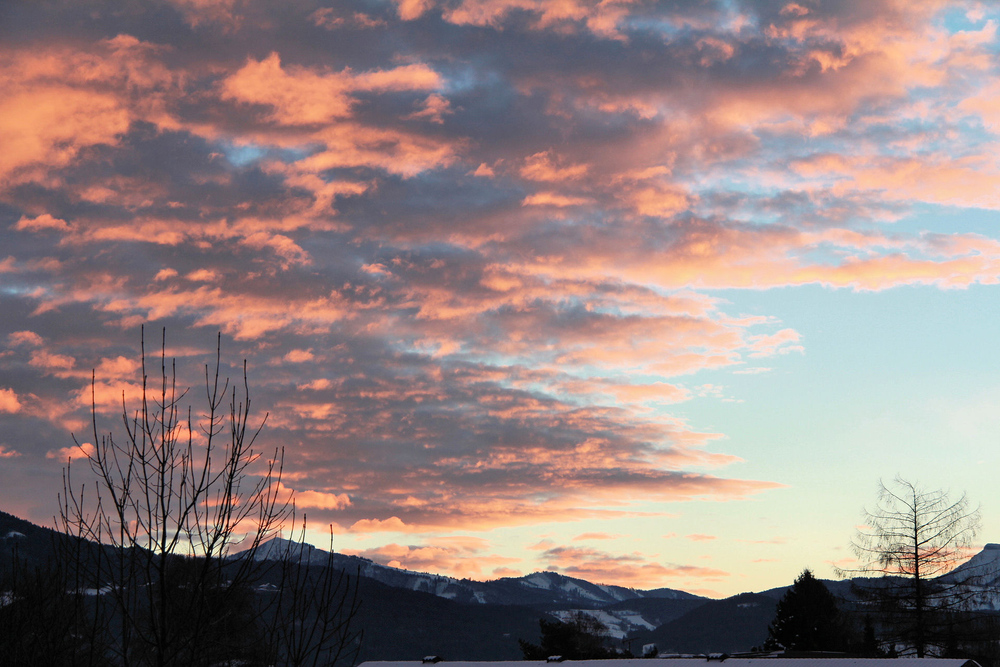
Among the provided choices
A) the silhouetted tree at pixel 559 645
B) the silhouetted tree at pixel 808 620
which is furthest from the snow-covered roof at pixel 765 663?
the silhouetted tree at pixel 559 645

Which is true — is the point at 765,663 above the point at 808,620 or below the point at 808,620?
above

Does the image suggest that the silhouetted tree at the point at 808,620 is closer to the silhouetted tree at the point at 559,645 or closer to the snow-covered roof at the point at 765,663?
the silhouetted tree at the point at 559,645

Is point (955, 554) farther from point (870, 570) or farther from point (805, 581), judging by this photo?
point (805, 581)

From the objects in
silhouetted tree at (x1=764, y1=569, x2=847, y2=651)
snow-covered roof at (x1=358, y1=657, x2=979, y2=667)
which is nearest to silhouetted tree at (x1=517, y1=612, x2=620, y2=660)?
silhouetted tree at (x1=764, y1=569, x2=847, y2=651)

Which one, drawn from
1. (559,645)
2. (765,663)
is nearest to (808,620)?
(559,645)

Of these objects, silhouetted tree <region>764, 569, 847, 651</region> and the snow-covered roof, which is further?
silhouetted tree <region>764, 569, 847, 651</region>

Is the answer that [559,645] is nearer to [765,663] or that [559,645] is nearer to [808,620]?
[808,620]

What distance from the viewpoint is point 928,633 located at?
50938 millimetres

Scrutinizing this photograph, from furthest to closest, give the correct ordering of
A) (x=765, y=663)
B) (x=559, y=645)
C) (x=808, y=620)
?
(x=559, y=645) → (x=808, y=620) → (x=765, y=663)

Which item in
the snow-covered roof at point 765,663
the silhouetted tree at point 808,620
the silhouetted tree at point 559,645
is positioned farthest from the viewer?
the silhouetted tree at point 559,645

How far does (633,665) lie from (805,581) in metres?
42.9

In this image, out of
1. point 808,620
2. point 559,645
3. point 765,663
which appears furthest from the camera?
point 559,645

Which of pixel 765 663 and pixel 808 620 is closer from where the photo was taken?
pixel 765 663

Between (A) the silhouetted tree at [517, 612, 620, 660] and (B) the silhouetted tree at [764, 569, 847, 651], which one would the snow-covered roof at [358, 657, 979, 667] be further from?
(A) the silhouetted tree at [517, 612, 620, 660]
